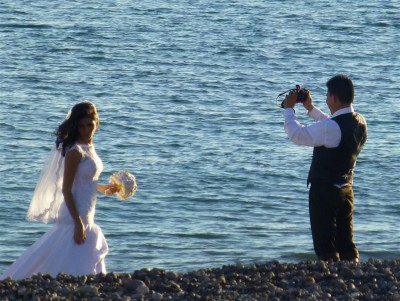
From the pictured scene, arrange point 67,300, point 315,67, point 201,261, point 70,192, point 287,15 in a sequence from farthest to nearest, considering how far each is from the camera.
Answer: point 287,15 < point 315,67 < point 201,261 < point 70,192 < point 67,300

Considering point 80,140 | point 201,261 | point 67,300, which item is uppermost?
point 80,140

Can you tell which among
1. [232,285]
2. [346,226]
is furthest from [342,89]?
[232,285]

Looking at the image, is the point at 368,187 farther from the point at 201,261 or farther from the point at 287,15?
the point at 287,15

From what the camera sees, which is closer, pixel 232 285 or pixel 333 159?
pixel 232 285

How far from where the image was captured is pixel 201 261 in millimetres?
12922

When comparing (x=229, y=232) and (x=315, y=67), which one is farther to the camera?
(x=315, y=67)

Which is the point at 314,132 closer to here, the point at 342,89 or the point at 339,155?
the point at 339,155

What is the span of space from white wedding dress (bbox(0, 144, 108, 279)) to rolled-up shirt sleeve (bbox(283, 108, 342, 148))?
1401 mm

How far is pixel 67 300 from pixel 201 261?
5.65 m

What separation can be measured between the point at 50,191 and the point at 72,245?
0.49m

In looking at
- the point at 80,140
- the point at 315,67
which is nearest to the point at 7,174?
the point at 80,140

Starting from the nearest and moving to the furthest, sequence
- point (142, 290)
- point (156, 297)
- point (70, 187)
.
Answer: point (156, 297) < point (142, 290) < point (70, 187)

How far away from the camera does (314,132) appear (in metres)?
8.74

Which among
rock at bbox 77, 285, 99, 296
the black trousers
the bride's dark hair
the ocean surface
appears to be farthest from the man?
the ocean surface
